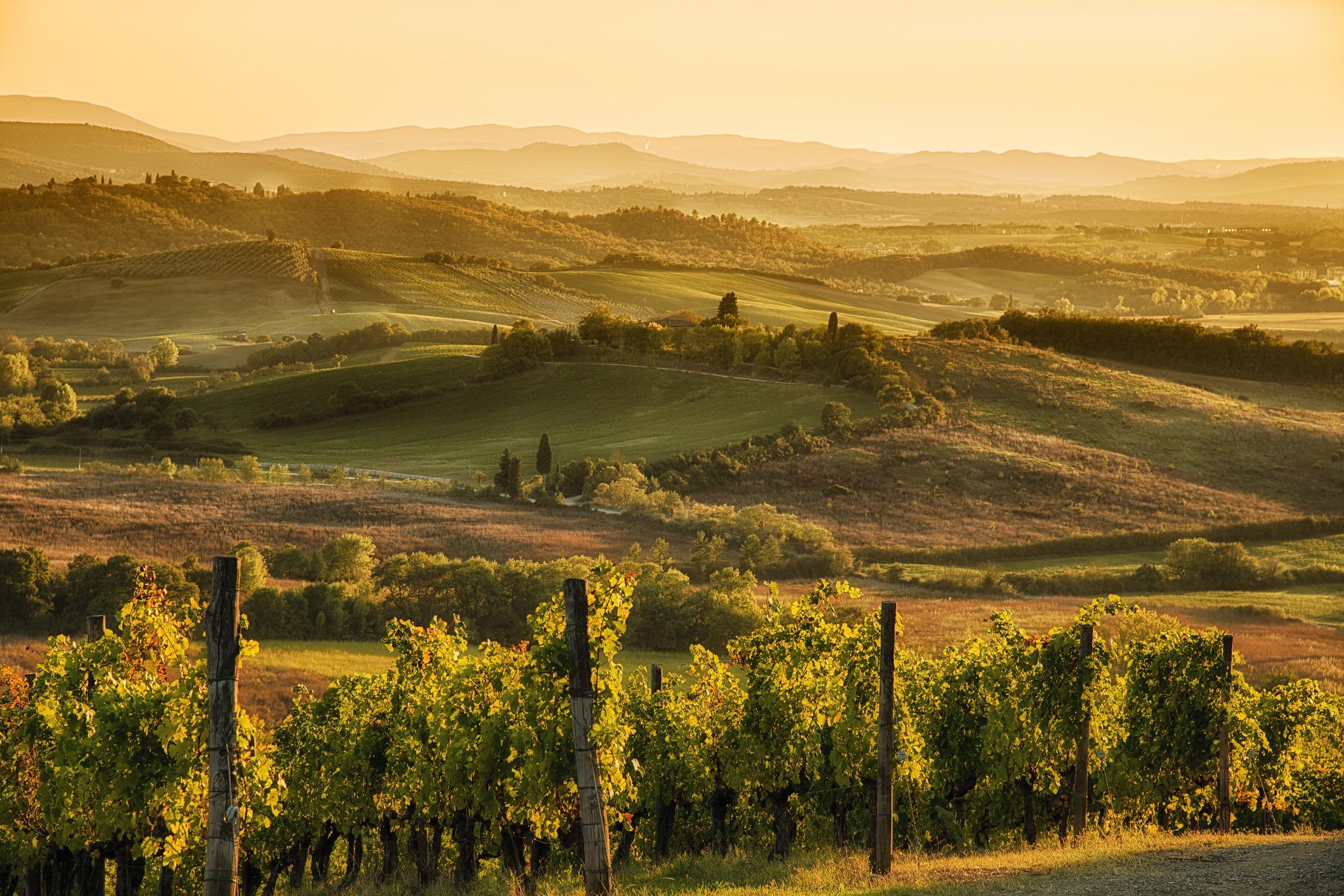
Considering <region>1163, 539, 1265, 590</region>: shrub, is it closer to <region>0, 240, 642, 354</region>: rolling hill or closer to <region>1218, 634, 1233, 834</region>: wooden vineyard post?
<region>1218, 634, 1233, 834</region>: wooden vineyard post

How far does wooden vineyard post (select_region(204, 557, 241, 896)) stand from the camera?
48.2 feet

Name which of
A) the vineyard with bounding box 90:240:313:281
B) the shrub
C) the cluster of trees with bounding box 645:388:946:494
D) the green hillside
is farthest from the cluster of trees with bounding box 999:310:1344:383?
the vineyard with bounding box 90:240:313:281

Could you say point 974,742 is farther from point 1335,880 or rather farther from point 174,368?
point 174,368

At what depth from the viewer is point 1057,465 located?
255 feet

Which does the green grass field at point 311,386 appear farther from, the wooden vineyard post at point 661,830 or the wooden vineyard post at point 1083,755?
the wooden vineyard post at point 1083,755

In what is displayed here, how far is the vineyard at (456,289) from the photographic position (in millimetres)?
162750

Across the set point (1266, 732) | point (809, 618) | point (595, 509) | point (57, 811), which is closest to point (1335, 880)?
point (809, 618)

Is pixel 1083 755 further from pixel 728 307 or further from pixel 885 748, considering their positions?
pixel 728 307

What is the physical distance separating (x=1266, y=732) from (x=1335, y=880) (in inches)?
421

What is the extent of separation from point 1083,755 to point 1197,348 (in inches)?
3790

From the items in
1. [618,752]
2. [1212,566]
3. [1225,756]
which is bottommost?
[1212,566]

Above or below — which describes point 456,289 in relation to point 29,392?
above

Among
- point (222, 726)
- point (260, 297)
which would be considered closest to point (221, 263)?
point (260, 297)

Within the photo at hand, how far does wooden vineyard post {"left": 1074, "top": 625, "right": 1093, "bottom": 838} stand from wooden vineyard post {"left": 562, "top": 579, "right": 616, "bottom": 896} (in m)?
10.6
